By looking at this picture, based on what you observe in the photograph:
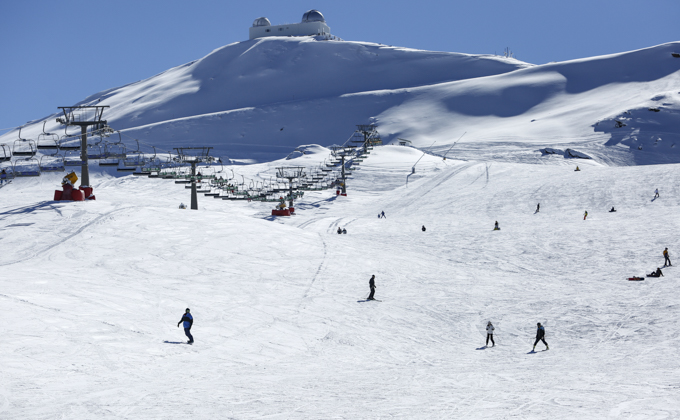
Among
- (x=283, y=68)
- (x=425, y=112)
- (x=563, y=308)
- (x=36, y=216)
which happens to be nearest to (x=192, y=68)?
(x=283, y=68)

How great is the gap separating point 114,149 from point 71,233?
78.5 meters

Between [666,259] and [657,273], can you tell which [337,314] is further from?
[666,259]

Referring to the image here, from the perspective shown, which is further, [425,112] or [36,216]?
[425,112]

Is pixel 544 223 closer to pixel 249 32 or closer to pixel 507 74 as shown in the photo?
pixel 507 74

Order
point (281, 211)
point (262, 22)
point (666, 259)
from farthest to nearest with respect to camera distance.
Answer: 1. point (262, 22)
2. point (281, 211)
3. point (666, 259)

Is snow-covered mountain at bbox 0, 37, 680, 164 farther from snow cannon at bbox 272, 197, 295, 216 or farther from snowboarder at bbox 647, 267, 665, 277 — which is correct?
snowboarder at bbox 647, 267, 665, 277

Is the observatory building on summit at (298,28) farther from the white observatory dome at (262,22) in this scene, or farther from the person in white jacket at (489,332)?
the person in white jacket at (489,332)

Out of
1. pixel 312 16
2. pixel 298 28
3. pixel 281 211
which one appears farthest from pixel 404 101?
pixel 281 211

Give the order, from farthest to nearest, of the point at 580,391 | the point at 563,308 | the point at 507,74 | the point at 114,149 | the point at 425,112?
the point at 507,74 → the point at 425,112 → the point at 114,149 → the point at 563,308 → the point at 580,391

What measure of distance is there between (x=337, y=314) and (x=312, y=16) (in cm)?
18377

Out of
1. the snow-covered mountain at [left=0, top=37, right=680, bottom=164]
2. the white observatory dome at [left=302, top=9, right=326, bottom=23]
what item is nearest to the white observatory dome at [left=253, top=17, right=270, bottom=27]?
the white observatory dome at [left=302, top=9, right=326, bottom=23]

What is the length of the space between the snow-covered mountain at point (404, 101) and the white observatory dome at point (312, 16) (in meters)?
13.4

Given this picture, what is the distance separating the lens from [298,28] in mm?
189125

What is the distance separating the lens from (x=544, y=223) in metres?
41.5
